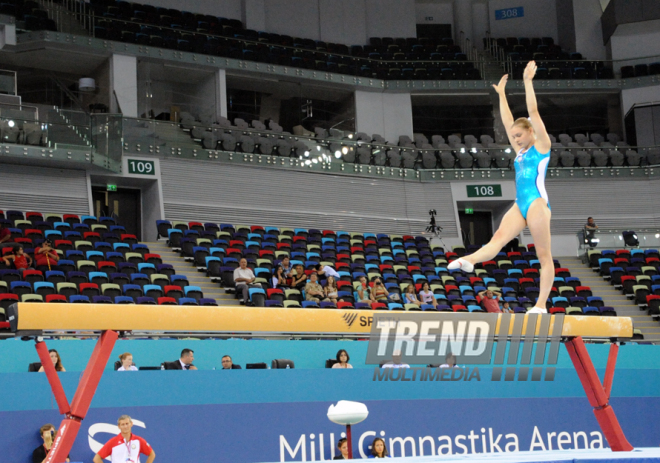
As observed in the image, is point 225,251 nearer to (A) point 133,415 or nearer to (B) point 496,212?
(A) point 133,415

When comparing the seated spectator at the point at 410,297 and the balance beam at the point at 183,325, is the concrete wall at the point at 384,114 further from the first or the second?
the balance beam at the point at 183,325

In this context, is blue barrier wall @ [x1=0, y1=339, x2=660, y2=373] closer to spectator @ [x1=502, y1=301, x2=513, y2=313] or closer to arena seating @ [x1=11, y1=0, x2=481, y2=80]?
spectator @ [x1=502, y1=301, x2=513, y2=313]

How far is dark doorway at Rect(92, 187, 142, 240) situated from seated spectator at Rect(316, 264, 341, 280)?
6724mm

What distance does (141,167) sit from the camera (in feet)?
56.1

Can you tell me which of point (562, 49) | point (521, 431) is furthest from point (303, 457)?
point (562, 49)

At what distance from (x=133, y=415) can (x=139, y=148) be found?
1103cm

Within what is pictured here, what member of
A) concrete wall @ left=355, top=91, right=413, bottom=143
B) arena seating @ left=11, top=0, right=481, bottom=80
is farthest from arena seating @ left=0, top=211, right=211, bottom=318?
concrete wall @ left=355, top=91, right=413, bottom=143

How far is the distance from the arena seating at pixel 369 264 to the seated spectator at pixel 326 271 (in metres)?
0.21

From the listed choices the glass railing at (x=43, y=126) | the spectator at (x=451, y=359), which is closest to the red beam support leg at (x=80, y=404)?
the spectator at (x=451, y=359)

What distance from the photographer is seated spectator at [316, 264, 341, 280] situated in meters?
12.9

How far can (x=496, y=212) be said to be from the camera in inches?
864

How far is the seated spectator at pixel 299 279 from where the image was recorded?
41.9 ft

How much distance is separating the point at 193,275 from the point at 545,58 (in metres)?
16.1

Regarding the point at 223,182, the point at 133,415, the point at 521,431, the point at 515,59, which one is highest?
the point at 515,59
